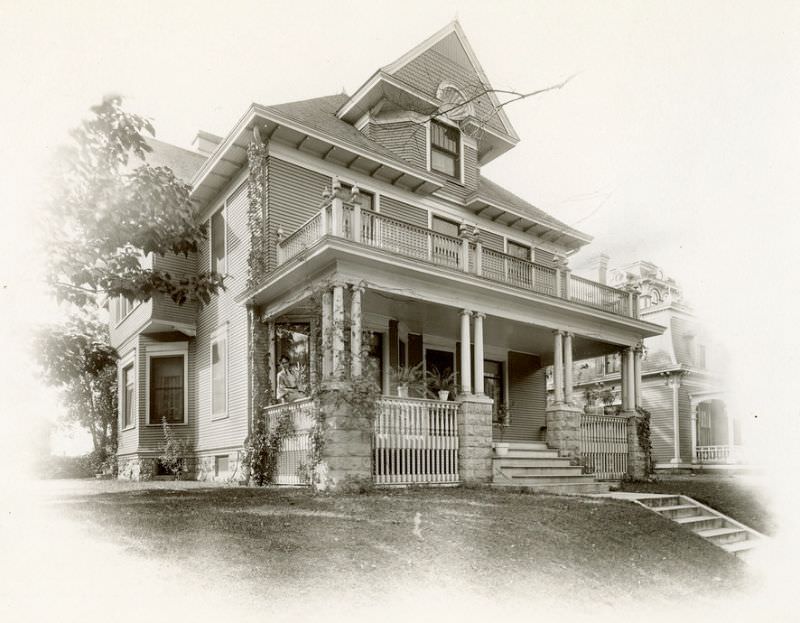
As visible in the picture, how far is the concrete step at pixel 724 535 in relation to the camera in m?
9.06

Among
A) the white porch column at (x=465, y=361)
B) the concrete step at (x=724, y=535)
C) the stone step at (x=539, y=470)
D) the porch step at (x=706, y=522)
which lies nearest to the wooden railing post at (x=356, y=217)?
the white porch column at (x=465, y=361)

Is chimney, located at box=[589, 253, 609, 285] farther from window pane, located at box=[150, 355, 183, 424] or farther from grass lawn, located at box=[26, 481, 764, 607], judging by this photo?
window pane, located at box=[150, 355, 183, 424]

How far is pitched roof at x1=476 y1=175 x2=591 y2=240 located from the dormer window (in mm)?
961

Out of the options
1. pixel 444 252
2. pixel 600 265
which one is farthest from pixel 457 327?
pixel 600 265

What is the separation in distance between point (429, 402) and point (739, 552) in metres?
5.40

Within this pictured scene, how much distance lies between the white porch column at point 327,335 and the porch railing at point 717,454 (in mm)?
20454

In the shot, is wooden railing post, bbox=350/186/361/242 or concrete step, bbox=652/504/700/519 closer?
concrete step, bbox=652/504/700/519

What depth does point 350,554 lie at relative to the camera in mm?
5824

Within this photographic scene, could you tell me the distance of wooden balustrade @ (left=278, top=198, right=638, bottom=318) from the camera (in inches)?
452

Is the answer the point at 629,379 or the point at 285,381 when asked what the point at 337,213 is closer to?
the point at 285,381

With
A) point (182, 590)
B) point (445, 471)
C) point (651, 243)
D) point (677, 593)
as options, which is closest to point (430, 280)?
point (445, 471)

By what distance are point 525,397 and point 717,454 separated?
11.6 meters

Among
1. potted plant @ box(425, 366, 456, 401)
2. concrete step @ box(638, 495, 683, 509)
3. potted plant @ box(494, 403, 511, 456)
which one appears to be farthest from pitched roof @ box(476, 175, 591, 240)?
concrete step @ box(638, 495, 683, 509)

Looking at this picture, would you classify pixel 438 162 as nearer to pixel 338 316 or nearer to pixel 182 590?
pixel 338 316
